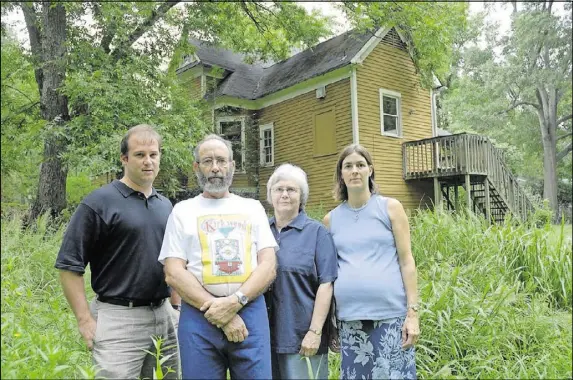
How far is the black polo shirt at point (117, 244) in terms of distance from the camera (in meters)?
2.56

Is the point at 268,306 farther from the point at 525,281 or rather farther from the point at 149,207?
the point at 525,281

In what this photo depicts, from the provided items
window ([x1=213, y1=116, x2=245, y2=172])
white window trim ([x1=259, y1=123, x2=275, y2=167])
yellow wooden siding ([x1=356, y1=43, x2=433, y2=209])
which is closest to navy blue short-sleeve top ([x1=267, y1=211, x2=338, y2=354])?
yellow wooden siding ([x1=356, y1=43, x2=433, y2=209])

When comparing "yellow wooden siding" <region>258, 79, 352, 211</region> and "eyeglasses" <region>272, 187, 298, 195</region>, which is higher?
"yellow wooden siding" <region>258, 79, 352, 211</region>

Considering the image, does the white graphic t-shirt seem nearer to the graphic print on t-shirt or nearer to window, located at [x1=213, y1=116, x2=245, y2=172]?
the graphic print on t-shirt

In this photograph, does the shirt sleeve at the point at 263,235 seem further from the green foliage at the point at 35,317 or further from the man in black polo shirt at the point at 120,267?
the green foliage at the point at 35,317

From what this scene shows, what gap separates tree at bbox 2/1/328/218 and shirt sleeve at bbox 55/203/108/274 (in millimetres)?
6777

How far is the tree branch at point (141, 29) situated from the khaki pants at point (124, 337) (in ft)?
30.2

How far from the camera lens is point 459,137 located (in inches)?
515

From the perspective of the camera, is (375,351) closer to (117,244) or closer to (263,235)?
(263,235)

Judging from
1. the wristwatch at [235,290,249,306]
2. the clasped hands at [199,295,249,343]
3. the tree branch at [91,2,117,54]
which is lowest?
the clasped hands at [199,295,249,343]

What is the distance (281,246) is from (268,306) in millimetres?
339

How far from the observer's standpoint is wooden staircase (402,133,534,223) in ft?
43.0

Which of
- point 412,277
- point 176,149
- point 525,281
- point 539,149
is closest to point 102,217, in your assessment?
point 412,277

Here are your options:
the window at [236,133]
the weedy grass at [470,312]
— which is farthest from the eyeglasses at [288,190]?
the window at [236,133]
